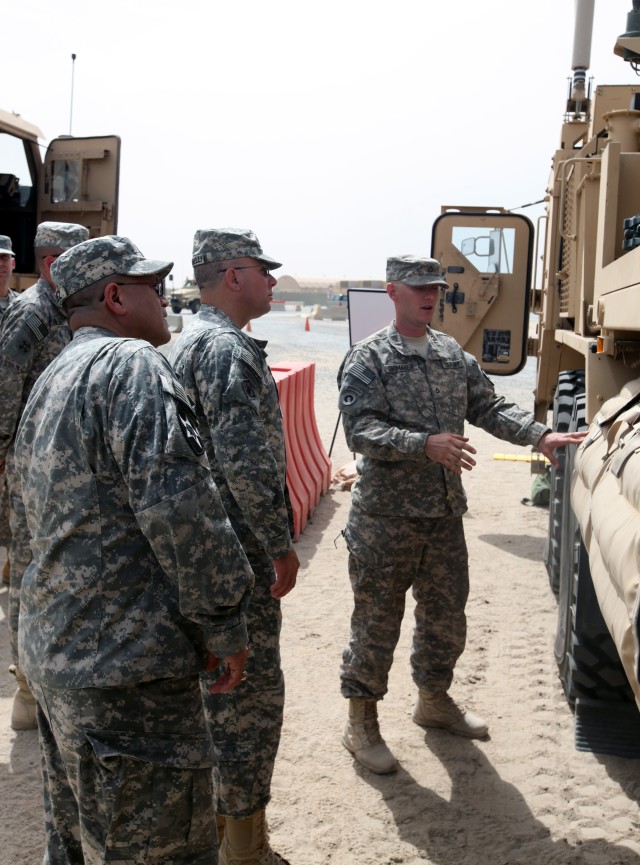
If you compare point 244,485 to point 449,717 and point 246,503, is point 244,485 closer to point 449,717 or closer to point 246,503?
point 246,503

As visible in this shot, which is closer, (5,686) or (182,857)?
(182,857)

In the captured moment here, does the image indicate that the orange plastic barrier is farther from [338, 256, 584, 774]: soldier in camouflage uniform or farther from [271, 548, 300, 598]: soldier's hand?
[271, 548, 300, 598]: soldier's hand

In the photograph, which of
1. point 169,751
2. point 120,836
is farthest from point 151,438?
point 120,836

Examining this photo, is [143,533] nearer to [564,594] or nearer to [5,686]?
[5,686]

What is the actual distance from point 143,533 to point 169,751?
1.66ft

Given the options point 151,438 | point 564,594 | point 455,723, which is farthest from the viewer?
point 564,594

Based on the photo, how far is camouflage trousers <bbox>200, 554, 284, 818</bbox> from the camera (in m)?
3.07

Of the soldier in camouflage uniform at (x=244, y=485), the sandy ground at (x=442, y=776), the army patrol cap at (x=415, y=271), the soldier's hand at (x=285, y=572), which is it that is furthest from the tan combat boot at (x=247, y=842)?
the army patrol cap at (x=415, y=271)

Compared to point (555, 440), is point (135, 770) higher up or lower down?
lower down

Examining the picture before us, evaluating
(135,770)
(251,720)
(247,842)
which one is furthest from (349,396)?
(135,770)

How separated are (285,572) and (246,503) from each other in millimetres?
264

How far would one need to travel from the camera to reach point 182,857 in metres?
2.22

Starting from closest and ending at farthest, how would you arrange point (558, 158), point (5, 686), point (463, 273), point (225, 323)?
point (225, 323), point (5, 686), point (558, 158), point (463, 273)

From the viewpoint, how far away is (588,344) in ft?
13.6
